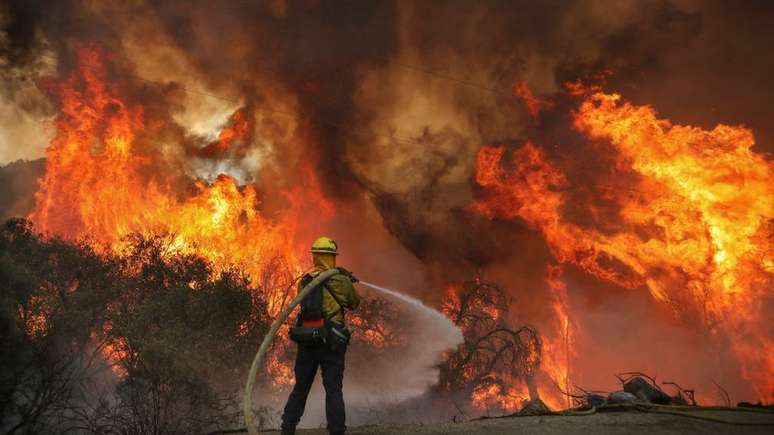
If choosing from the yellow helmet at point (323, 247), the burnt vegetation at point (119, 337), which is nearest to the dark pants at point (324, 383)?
the yellow helmet at point (323, 247)

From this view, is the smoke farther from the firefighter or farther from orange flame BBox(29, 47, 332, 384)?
the firefighter

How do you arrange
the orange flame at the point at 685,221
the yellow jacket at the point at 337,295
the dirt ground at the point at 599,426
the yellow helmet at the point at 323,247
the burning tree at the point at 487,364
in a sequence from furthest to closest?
the burning tree at the point at 487,364, the orange flame at the point at 685,221, the yellow helmet at the point at 323,247, the yellow jacket at the point at 337,295, the dirt ground at the point at 599,426

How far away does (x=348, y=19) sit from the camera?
30.6 m

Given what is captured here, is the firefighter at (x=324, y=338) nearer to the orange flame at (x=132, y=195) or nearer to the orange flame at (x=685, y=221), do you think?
the orange flame at (x=685, y=221)

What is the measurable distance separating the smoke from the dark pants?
18.0 m

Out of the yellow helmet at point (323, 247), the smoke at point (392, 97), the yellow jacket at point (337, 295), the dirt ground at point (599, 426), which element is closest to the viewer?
the dirt ground at point (599, 426)

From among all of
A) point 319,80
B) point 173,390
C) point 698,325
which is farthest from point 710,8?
point 173,390

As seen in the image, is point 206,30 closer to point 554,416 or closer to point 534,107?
point 534,107

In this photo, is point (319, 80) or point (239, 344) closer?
point (239, 344)

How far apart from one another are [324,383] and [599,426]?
10.8ft

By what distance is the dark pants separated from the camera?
5859 millimetres

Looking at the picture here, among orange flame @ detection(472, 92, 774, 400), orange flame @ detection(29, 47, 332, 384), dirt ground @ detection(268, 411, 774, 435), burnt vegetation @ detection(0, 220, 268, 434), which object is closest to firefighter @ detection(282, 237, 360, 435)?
dirt ground @ detection(268, 411, 774, 435)

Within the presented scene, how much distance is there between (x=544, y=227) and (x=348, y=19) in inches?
653

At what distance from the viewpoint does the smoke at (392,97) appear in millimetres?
22953
